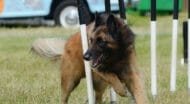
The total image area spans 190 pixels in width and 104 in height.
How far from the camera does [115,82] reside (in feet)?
21.1

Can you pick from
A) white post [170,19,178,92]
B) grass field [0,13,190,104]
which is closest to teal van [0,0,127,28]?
grass field [0,13,190,104]

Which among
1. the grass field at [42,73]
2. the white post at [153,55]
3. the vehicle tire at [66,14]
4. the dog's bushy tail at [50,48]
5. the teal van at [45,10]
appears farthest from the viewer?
the vehicle tire at [66,14]

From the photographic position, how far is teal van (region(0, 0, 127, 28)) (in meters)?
20.1

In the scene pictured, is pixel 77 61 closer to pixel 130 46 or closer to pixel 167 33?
pixel 130 46

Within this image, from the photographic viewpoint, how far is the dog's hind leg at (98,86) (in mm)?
7080

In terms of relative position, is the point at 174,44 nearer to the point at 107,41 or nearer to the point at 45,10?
the point at 107,41

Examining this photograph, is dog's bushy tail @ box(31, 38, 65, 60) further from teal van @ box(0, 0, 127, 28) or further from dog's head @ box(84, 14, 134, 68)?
teal van @ box(0, 0, 127, 28)

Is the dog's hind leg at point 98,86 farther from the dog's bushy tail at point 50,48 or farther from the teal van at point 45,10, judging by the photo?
the teal van at point 45,10

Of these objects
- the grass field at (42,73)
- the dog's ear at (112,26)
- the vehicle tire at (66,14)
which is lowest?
the vehicle tire at (66,14)

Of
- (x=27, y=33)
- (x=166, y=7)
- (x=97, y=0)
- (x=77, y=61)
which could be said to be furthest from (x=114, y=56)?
(x=166, y=7)

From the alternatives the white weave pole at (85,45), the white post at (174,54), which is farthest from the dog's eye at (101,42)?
the white post at (174,54)

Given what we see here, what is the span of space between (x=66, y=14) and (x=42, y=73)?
10.5 metres

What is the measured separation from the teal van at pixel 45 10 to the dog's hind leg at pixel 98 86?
1226cm

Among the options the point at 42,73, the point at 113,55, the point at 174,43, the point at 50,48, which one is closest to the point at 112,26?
the point at 113,55
